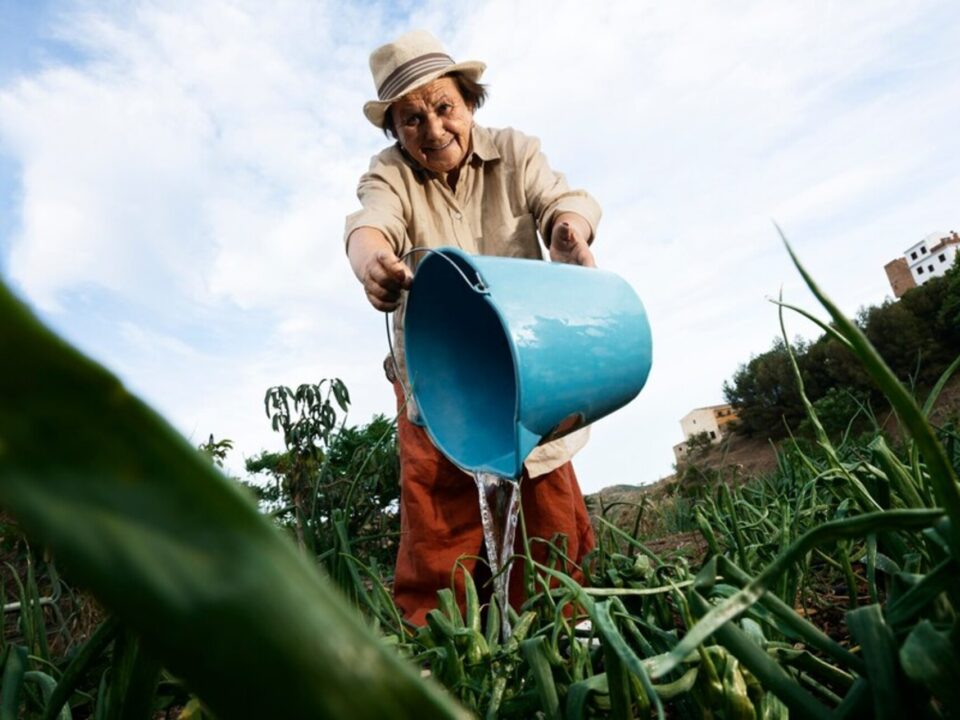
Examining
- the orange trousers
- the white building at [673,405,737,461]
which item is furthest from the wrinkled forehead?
the white building at [673,405,737,461]

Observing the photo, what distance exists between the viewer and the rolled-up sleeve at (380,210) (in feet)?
6.10

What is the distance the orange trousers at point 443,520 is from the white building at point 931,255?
28.1 metres

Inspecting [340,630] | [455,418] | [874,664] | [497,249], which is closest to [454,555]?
[455,418]

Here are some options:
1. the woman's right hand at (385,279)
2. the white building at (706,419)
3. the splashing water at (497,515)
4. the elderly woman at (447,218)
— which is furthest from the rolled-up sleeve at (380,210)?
the white building at (706,419)

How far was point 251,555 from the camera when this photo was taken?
0.11 metres

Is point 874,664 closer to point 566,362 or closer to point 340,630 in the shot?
point 340,630

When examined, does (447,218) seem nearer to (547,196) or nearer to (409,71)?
(547,196)

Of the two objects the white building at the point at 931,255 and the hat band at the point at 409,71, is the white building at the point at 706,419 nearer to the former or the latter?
the white building at the point at 931,255

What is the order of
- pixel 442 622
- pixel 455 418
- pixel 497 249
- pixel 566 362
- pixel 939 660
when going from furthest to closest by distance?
pixel 497 249, pixel 455 418, pixel 566 362, pixel 442 622, pixel 939 660

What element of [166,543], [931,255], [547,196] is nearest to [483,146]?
[547,196]

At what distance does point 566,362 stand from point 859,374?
36.8 ft

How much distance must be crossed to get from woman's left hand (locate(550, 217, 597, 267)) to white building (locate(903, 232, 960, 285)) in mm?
28172

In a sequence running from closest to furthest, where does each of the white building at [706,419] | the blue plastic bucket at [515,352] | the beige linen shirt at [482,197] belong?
the blue plastic bucket at [515,352] < the beige linen shirt at [482,197] < the white building at [706,419]

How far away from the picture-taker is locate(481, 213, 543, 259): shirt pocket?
6.98 ft
